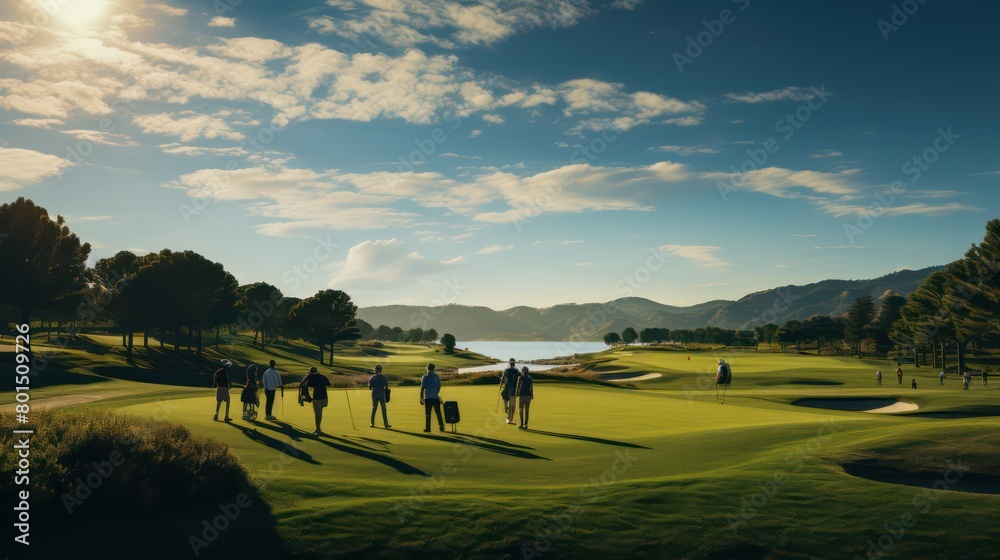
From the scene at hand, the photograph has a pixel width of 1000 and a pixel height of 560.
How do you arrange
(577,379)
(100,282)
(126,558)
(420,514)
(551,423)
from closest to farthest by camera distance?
(126,558)
(420,514)
(551,423)
(577,379)
(100,282)

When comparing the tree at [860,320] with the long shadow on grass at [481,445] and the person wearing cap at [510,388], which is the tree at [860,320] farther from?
the long shadow on grass at [481,445]

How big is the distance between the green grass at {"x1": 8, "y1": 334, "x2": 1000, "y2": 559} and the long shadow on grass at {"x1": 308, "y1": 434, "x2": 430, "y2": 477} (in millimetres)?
69

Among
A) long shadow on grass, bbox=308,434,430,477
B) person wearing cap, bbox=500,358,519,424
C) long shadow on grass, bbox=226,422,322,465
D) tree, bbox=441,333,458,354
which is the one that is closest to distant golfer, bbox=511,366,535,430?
person wearing cap, bbox=500,358,519,424

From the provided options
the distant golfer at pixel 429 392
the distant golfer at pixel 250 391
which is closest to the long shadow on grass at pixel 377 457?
the distant golfer at pixel 429 392

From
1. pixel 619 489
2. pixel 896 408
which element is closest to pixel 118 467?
pixel 619 489

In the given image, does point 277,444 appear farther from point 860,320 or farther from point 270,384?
point 860,320

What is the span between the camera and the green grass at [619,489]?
1093cm

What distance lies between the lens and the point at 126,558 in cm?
932

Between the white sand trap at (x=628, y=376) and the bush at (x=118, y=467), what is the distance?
71.1m

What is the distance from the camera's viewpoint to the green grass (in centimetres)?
1093

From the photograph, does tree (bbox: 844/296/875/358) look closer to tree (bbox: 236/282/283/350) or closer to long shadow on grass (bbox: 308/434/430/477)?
tree (bbox: 236/282/283/350)

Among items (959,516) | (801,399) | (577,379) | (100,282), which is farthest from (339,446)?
(100,282)

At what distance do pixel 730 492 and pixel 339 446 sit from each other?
37.6 ft

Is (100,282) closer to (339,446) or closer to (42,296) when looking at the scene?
(42,296)
